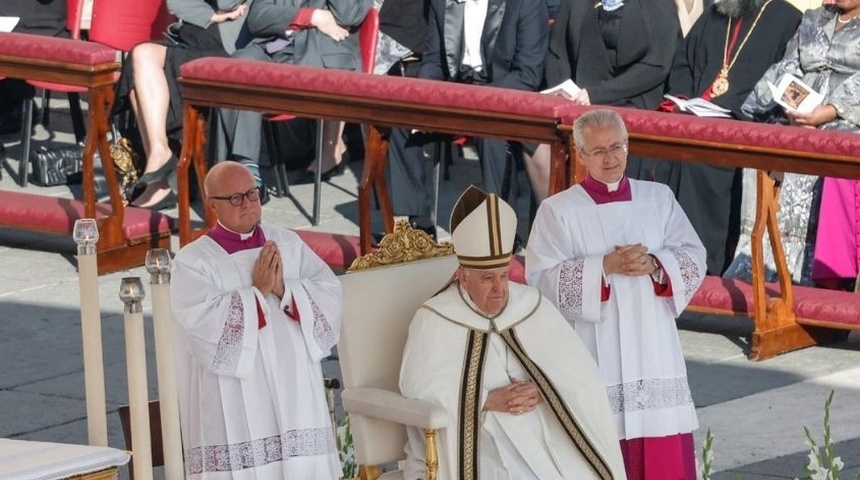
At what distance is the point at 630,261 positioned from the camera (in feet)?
21.8

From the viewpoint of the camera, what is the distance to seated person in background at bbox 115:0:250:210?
10844 millimetres

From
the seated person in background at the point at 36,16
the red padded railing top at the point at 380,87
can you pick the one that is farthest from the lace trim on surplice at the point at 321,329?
the seated person in background at the point at 36,16

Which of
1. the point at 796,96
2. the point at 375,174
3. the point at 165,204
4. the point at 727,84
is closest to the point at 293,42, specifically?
the point at 165,204

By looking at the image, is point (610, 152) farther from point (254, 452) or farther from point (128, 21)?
point (128, 21)

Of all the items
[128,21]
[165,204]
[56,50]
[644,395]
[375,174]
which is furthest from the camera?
[128,21]

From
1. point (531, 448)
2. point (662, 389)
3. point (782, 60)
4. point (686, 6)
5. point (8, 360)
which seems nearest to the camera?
point (531, 448)

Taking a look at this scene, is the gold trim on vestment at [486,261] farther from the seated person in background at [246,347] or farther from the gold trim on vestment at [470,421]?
the seated person in background at [246,347]

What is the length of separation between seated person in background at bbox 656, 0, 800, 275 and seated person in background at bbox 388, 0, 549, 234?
2.95 ft

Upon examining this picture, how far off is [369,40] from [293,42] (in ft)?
1.40

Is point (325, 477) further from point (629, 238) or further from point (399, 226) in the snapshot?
point (629, 238)

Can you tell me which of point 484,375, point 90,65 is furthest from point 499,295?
point 90,65

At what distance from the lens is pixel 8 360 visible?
28.7 ft

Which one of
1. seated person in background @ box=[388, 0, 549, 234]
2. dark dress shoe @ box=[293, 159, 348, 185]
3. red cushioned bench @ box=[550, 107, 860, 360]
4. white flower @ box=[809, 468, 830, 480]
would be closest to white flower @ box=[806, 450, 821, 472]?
white flower @ box=[809, 468, 830, 480]

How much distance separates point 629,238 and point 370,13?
4363 mm
